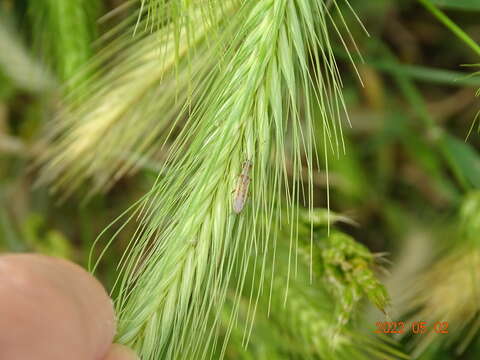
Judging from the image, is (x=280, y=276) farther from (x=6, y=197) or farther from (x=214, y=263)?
(x=6, y=197)

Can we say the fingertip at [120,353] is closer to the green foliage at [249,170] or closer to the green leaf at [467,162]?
the green foliage at [249,170]

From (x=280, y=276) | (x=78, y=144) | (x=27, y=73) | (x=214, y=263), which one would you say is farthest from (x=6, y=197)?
(x=214, y=263)

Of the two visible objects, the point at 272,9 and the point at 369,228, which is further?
A: the point at 369,228
